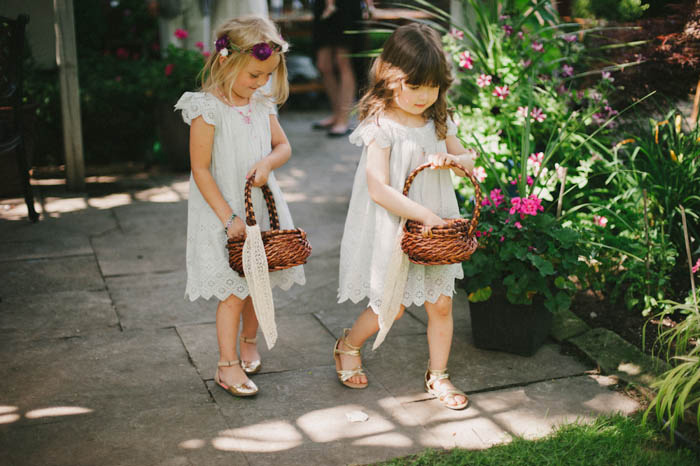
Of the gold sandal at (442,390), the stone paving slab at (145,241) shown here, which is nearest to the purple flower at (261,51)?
the gold sandal at (442,390)

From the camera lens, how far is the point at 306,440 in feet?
7.93

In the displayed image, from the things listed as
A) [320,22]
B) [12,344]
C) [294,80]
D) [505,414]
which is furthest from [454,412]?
[294,80]

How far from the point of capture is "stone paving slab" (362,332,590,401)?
2.83 meters

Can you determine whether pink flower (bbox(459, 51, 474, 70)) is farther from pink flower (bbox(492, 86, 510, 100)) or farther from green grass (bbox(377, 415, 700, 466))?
green grass (bbox(377, 415, 700, 466))

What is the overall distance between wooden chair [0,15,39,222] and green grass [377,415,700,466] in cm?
278

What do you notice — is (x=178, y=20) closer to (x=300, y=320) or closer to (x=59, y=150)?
(x=59, y=150)

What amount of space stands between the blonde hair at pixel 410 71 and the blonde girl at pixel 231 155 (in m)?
0.35

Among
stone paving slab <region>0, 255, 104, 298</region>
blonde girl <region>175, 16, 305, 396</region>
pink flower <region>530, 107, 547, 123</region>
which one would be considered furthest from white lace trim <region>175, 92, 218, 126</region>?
pink flower <region>530, 107, 547, 123</region>

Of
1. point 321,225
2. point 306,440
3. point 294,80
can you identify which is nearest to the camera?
point 306,440

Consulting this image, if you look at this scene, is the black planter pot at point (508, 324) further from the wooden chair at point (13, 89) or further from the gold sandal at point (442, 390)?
the wooden chair at point (13, 89)

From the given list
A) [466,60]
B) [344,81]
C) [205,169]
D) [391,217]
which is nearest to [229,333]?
[205,169]

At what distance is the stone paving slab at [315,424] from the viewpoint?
235 centimetres

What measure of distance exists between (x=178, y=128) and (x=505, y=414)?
3854mm

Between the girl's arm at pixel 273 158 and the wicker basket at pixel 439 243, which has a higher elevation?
the girl's arm at pixel 273 158
